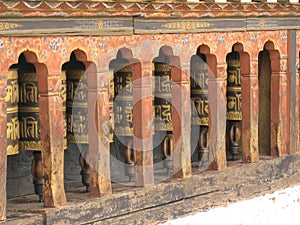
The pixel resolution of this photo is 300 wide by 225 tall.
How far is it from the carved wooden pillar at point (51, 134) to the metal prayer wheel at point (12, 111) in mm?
245

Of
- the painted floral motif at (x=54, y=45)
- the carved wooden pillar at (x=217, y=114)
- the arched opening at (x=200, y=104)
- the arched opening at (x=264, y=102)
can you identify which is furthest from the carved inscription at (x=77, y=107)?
the arched opening at (x=264, y=102)

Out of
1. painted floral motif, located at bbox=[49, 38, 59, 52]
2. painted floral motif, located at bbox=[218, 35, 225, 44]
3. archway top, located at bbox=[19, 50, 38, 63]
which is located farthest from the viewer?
painted floral motif, located at bbox=[218, 35, 225, 44]

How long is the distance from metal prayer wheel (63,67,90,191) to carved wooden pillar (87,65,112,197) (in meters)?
0.23

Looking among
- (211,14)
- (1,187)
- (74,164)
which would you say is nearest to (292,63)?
(211,14)

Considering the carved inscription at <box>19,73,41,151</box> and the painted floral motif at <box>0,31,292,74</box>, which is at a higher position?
the painted floral motif at <box>0,31,292,74</box>

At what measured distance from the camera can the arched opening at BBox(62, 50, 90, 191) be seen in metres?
9.69

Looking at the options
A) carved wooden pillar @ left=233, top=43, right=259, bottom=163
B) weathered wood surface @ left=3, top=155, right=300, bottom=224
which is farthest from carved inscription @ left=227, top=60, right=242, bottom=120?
weathered wood surface @ left=3, top=155, right=300, bottom=224

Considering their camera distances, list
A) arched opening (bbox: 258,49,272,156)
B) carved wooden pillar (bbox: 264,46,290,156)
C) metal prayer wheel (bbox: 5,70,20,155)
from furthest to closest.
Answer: arched opening (bbox: 258,49,272,156) < carved wooden pillar (bbox: 264,46,290,156) < metal prayer wheel (bbox: 5,70,20,155)

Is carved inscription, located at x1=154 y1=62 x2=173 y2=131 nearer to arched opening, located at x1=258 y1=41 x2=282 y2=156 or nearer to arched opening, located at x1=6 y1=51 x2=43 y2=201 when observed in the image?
arched opening, located at x1=258 y1=41 x2=282 y2=156

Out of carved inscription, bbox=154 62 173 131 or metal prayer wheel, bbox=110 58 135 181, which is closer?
metal prayer wheel, bbox=110 58 135 181

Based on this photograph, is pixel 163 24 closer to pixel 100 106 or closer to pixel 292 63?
pixel 100 106

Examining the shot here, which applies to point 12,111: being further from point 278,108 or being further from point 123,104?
point 278,108

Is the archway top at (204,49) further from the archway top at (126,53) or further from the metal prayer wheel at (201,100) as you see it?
the archway top at (126,53)

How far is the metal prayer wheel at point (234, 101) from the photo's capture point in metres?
11.5
